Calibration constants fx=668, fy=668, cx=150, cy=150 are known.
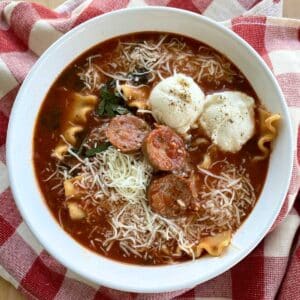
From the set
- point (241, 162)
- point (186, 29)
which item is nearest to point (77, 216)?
point (241, 162)

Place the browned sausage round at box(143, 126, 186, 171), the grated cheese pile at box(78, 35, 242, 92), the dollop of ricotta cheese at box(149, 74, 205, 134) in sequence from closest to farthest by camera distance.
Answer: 1. the browned sausage round at box(143, 126, 186, 171)
2. the dollop of ricotta cheese at box(149, 74, 205, 134)
3. the grated cheese pile at box(78, 35, 242, 92)

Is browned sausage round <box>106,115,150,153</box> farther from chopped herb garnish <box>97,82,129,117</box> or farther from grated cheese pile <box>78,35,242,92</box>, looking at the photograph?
grated cheese pile <box>78,35,242,92</box>

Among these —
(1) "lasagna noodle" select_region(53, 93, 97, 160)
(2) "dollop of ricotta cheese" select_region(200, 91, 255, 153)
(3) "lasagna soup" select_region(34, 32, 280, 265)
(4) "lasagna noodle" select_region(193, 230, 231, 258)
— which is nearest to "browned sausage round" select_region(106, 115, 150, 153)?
(3) "lasagna soup" select_region(34, 32, 280, 265)

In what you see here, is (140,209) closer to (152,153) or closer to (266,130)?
(152,153)

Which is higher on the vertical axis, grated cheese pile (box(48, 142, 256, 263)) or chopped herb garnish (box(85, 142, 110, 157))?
chopped herb garnish (box(85, 142, 110, 157))

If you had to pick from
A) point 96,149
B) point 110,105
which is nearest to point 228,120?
point 110,105

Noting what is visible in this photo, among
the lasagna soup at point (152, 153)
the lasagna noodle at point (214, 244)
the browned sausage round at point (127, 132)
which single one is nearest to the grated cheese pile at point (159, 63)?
the lasagna soup at point (152, 153)

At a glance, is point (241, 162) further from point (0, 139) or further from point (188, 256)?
point (0, 139)
